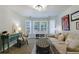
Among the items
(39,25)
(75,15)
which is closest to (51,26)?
(39,25)

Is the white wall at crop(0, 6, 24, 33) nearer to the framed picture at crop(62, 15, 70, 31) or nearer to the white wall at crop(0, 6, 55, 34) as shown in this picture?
the white wall at crop(0, 6, 55, 34)

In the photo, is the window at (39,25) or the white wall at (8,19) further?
the window at (39,25)

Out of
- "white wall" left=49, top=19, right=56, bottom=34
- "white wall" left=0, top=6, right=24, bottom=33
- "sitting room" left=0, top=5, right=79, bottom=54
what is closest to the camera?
"white wall" left=0, top=6, right=24, bottom=33

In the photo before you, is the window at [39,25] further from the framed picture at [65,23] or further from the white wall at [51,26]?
the framed picture at [65,23]

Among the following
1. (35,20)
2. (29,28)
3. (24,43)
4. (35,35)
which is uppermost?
(35,20)

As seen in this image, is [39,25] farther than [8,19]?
Yes

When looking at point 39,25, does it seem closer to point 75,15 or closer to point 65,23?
point 65,23

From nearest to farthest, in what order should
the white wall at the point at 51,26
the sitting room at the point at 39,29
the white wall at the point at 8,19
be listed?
1. the white wall at the point at 8,19
2. the sitting room at the point at 39,29
3. the white wall at the point at 51,26

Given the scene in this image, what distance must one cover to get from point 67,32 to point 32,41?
2.28ft

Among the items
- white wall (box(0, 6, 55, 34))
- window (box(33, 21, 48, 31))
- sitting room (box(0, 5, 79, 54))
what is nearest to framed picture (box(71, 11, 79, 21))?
sitting room (box(0, 5, 79, 54))

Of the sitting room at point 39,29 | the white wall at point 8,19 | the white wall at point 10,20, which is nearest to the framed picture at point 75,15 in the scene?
the sitting room at point 39,29
